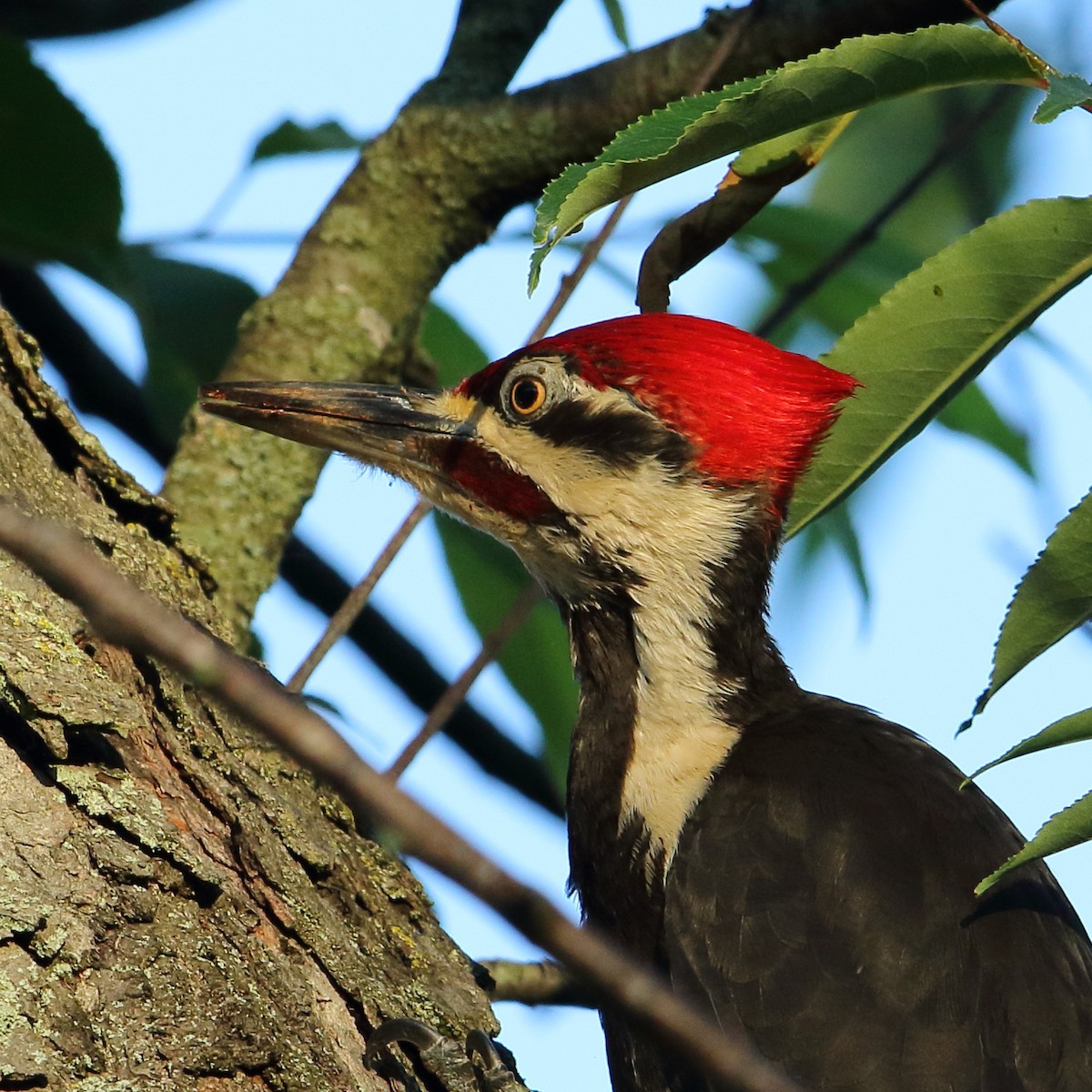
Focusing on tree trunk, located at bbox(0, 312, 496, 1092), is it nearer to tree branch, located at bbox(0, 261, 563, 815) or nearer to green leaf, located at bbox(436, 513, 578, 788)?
green leaf, located at bbox(436, 513, 578, 788)

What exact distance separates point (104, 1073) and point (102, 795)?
0.40 metres

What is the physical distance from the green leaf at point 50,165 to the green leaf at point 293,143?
87 centimetres

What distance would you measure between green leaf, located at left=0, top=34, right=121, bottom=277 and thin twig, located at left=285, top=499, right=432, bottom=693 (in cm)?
86

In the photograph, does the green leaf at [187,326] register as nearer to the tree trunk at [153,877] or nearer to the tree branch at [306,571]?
the tree branch at [306,571]

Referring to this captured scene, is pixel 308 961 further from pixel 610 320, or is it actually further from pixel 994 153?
pixel 994 153

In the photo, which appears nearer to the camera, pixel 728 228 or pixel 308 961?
pixel 308 961

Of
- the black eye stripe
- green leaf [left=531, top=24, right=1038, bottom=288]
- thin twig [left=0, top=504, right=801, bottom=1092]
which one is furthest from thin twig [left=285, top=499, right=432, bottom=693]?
thin twig [left=0, top=504, right=801, bottom=1092]

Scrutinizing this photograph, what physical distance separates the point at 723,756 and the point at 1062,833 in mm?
1340

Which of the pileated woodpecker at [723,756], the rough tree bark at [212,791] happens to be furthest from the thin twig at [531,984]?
the rough tree bark at [212,791]

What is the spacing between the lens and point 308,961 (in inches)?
94.3

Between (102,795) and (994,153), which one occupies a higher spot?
(994,153)

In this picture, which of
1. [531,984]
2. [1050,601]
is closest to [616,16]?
[1050,601]

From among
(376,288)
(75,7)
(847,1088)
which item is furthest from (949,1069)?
(75,7)

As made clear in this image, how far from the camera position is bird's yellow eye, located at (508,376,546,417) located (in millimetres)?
3412
